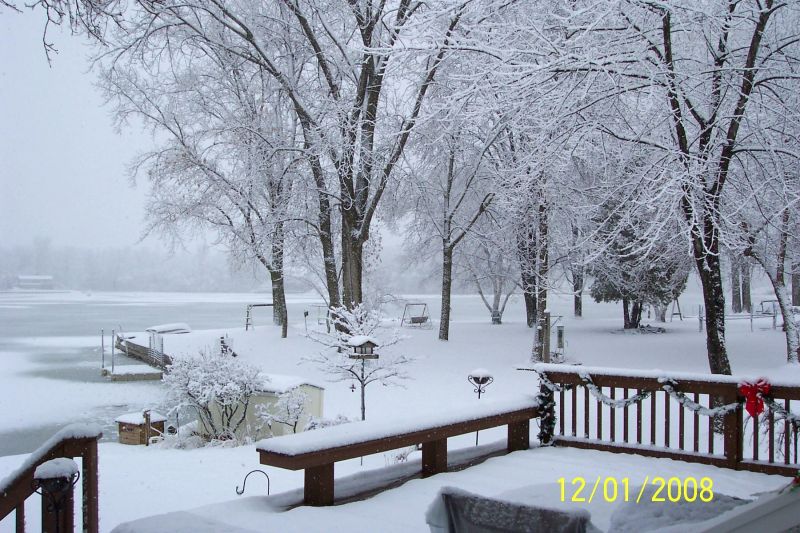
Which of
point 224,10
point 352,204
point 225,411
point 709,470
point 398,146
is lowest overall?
point 225,411

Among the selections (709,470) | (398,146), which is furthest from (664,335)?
(709,470)

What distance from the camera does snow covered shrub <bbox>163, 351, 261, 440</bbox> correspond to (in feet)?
40.2

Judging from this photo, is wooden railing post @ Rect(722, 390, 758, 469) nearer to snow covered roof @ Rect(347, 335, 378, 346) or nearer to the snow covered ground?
the snow covered ground

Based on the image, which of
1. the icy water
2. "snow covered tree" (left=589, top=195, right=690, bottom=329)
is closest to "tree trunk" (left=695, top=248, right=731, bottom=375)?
"snow covered tree" (left=589, top=195, right=690, bottom=329)

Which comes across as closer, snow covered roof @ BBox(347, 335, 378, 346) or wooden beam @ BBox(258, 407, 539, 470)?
wooden beam @ BBox(258, 407, 539, 470)

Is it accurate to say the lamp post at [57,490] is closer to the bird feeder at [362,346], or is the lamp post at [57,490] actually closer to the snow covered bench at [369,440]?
the snow covered bench at [369,440]

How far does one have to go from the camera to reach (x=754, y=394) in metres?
5.41

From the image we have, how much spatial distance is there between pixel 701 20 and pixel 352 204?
9.68 metres

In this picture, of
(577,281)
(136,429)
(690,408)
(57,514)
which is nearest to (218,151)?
(136,429)

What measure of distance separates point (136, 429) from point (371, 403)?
4.52 metres

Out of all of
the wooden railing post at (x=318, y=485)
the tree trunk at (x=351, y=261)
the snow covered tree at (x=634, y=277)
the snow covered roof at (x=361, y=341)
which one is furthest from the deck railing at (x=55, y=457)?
the snow covered tree at (x=634, y=277)

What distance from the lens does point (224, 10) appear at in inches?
572

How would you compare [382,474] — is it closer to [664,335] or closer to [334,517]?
[334,517]

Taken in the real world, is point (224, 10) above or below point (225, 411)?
above
